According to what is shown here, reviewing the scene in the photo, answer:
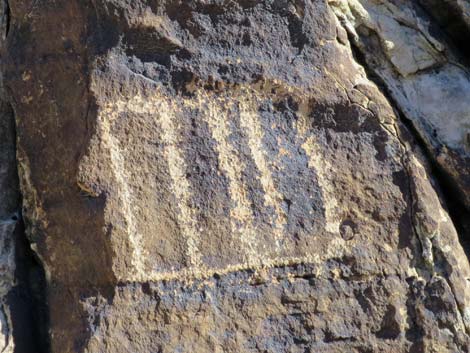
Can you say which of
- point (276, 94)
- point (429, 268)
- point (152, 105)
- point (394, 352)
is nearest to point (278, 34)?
point (276, 94)

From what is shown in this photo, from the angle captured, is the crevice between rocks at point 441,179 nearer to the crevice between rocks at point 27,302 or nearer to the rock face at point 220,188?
the rock face at point 220,188

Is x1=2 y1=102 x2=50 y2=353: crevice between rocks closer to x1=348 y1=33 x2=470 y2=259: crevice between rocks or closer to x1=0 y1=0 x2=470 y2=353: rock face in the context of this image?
x1=0 y1=0 x2=470 y2=353: rock face

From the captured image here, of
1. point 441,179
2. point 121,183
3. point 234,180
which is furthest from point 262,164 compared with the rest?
point 441,179

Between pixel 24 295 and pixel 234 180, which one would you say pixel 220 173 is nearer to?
pixel 234 180

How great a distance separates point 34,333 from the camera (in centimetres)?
194

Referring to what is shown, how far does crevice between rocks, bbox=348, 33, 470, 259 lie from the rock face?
0.21 feet

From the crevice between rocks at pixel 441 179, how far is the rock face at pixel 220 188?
6 centimetres

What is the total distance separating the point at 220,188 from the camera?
6.28ft

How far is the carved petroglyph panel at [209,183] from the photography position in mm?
1850

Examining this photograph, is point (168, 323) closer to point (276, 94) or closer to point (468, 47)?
point (276, 94)

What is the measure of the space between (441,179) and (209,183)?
2.09 ft

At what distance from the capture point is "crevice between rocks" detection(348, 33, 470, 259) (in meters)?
2.18

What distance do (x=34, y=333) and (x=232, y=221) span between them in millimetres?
503

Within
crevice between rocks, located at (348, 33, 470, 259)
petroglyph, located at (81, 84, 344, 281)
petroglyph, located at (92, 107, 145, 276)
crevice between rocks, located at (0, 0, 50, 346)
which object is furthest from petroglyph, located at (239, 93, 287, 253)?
crevice between rocks, located at (0, 0, 50, 346)
